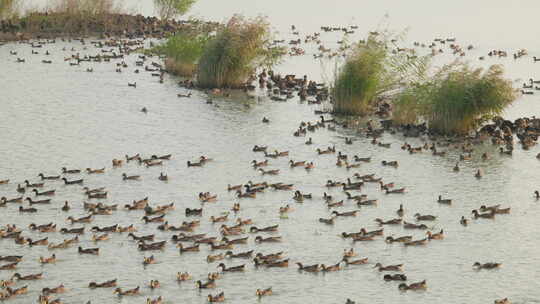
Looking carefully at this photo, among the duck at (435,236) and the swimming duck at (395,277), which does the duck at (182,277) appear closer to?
the swimming duck at (395,277)

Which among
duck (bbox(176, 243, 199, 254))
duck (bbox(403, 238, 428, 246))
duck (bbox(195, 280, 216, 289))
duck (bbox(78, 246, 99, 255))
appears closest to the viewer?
duck (bbox(195, 280, 216, 289))

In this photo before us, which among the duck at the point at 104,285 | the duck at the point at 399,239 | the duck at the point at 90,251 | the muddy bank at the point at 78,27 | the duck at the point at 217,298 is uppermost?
the muddy bank at the point at 78,27

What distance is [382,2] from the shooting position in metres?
106

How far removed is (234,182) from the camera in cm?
3350

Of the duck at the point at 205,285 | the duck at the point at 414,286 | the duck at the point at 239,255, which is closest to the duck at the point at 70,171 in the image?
the duck at the point at 239,255

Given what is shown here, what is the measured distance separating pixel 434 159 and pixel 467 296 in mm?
14101

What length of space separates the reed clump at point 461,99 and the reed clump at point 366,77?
2.26 metres

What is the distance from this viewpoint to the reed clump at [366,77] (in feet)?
144

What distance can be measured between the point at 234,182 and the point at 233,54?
56.7 feet

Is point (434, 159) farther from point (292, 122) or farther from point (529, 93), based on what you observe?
point (529, 93)

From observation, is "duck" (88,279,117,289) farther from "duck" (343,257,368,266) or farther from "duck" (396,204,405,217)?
"duck" (396,204,405,217)

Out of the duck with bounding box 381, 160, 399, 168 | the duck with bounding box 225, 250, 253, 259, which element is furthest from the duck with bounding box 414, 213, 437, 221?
the duck with bounding box 381, 160, 399, 168

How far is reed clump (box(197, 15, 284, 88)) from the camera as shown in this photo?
50.0 metres

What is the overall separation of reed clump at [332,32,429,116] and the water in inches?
82.3
